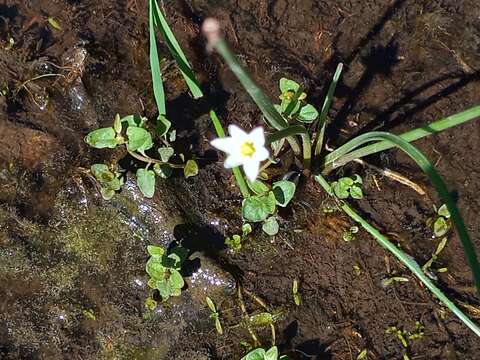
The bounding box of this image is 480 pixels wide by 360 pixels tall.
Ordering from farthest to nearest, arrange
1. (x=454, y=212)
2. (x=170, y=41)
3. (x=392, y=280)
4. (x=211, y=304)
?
(x=392, y=280), (x=211, y=304), (x=170, y=41), (x=454, y=212)

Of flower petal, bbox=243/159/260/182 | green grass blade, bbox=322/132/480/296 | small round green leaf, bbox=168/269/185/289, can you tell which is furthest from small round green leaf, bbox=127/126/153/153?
green grass blade, bbox=322/132/480/296

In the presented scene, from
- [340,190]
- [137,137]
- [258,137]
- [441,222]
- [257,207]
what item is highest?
[441,222]

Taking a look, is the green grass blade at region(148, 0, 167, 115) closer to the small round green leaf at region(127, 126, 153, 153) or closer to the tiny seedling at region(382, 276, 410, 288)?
the small round green leaf at region(127, 126, 153, 153)

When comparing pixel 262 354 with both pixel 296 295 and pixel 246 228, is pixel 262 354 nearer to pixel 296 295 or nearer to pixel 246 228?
pixel 296 295

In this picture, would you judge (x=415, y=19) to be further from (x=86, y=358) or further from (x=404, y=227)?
(x=86, y=358)

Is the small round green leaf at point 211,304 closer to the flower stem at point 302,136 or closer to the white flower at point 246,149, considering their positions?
the flower stem at point 302,136

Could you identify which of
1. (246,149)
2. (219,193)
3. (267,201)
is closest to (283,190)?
(267,201)

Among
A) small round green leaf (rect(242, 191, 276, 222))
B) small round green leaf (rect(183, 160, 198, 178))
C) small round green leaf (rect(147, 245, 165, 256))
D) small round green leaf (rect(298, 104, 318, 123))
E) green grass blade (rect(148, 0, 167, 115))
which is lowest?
small round green leaf (rect(147, 245, 165, 256))

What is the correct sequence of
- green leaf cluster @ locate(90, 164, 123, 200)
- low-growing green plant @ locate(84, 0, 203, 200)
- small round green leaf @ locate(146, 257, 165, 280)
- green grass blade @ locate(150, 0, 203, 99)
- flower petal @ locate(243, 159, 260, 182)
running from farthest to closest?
green leaf cluster @ locate(90, 164, 123, 200) → small round green leaf @ locate(146, 257, 165, 280) → low-growing green plant @ locate(84, 0, 203, 200) → green grass blade @ locate(150, 0, 203, 99) → flower petal @ locate(243, 159, 260, 182)
